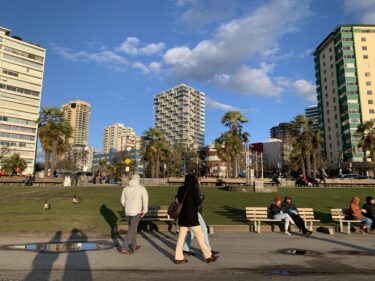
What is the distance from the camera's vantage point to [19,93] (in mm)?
109125

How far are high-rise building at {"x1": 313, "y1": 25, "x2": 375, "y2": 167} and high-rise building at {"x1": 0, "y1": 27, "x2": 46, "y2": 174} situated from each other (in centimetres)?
9137

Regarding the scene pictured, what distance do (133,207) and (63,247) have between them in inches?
84.9

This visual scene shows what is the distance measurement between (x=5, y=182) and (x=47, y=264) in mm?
31912

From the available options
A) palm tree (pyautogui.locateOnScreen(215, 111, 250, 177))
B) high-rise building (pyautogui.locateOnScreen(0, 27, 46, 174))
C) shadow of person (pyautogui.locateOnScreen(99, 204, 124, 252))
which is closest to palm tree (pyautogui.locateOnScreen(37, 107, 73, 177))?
palm tree (pyautogui.locateOnScreen(215, 111, 250, 177))

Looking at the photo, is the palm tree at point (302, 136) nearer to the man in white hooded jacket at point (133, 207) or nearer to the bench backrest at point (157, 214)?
the bench backrest at point (157, 214)

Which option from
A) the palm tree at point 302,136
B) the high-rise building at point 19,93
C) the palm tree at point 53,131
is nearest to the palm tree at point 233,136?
the palm tree at point 302,136

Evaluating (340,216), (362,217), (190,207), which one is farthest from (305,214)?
(190,207)

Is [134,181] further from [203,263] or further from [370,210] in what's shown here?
[370,210]

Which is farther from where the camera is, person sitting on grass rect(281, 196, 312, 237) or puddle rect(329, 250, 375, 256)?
person sitting on grass rect(281, 196, 312, 237)

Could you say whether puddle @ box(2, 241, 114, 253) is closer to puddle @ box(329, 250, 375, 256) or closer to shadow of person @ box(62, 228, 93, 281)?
shadow of person @ box(62, 228, 93, 281)

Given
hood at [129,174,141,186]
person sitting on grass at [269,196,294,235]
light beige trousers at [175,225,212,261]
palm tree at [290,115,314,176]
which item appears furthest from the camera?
palm tree at [290,115,314,176]

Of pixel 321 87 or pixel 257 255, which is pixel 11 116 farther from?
pixel 257 255

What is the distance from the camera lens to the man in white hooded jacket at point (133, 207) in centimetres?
784

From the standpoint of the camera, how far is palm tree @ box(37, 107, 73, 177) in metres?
43.3
